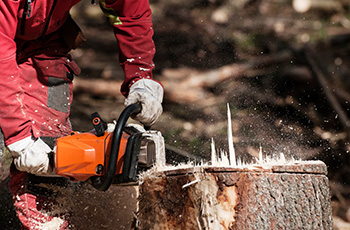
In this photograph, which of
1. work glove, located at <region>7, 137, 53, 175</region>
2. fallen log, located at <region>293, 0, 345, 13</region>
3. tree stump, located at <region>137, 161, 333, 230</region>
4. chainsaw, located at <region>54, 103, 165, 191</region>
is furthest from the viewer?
fallen log, located at <region>293, 0, 345, 13</region>

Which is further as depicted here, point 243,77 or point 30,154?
point 243,77

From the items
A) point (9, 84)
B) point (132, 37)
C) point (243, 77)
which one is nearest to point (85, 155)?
point (9, 84)

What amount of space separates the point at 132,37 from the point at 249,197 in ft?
4.03

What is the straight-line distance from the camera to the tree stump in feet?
4.83

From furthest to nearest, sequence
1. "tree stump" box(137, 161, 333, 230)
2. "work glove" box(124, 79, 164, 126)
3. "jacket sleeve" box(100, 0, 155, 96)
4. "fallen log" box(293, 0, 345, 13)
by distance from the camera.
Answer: "fallen log" box(293, 0, 345, 13) < "jacket sleeve" box(100, 0, 155, 96) < "work glove" box(124, 79, 164, 126) < "tree stump" box(137, 161, 333, 230)

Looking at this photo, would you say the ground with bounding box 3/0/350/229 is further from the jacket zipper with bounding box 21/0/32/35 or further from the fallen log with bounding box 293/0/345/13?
the jacket zipper with bounding box 21/0/32/35

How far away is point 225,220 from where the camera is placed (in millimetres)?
1482

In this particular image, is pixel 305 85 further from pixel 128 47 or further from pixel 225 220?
pixel 225 220

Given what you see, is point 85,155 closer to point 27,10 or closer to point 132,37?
point 27,10

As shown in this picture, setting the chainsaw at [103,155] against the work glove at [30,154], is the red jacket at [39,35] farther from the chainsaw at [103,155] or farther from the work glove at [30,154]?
the chainsaw at [103,155]

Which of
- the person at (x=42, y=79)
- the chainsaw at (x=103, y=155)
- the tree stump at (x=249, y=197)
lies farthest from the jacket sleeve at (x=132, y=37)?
the tree stump at (x=249, y=197)

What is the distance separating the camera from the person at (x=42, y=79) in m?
1.76

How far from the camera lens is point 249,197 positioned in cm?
147

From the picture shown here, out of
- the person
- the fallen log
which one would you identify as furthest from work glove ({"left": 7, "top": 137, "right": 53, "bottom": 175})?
the fallen log
